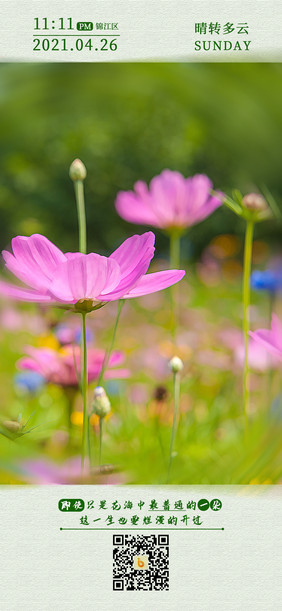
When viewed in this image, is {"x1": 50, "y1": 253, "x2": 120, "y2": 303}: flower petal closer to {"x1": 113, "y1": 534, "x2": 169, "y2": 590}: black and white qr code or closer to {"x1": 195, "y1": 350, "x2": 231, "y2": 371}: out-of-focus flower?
{"x1": 113, "y1": 534, "x2": 169, "y2": 590}: black and white qr code

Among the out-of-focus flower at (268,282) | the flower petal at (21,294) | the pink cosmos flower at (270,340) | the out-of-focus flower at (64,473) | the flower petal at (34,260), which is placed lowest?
the out-of-focus flower at (64,473)

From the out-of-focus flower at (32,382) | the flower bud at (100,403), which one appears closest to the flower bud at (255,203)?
the flower bud at (100,403)

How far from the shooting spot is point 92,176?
1.05 meters

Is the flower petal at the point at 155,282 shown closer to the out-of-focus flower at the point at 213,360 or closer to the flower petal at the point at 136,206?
the flower petal at the point at 136,206

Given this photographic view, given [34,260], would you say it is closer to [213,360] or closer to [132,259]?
[132,259]

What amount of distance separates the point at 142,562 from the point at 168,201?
0.21 meters

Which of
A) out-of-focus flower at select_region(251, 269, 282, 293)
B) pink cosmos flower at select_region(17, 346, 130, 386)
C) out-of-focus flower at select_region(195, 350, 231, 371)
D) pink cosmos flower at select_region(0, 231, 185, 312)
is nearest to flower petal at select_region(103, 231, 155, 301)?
pink cosmos flower at select_region(0, 231, 185, 312)

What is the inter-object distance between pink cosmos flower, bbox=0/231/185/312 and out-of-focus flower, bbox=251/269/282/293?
210 millimetres

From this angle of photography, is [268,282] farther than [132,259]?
Yes

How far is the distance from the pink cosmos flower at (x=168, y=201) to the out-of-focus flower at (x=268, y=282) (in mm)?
108

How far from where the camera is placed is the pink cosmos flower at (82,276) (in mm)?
191

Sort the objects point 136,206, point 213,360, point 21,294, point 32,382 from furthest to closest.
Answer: point 213,360 → point 32,382 → point 136,206 → point 21,294

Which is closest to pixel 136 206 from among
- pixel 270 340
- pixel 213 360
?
pixel 270 340

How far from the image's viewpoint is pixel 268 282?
396 mm
